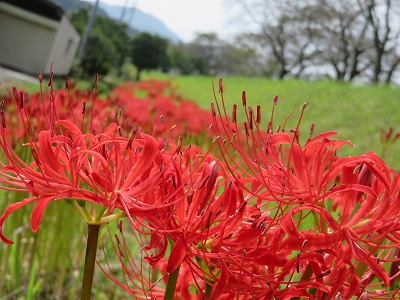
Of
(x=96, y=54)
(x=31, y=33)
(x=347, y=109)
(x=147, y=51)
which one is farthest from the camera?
(x=147, y=51)

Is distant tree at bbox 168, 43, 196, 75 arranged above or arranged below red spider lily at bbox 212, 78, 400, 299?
above

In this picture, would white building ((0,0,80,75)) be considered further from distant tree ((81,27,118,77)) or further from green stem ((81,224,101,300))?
green stem ((81,224,101,300))

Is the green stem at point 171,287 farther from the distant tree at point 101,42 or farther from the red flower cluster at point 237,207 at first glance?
the distant tree at point 101,42

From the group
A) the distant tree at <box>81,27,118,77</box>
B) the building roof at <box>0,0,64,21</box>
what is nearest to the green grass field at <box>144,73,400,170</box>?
the distant tree at <box>81,27,118,77</box>

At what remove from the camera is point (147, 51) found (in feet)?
116

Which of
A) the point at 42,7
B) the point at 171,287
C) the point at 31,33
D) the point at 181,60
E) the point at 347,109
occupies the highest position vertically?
the point at 181,60

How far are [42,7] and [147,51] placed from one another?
397 inches

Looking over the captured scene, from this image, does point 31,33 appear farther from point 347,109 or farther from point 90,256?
point 90,256

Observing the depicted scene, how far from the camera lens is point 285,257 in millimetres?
861

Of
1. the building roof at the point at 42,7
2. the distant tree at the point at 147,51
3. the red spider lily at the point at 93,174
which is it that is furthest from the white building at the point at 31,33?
the red spider lily at the point at 93,174

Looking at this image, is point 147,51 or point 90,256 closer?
point 90,256

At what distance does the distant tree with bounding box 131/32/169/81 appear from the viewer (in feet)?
116

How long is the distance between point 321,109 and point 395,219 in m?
8.58

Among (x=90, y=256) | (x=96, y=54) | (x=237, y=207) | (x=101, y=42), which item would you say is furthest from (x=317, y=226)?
(x=101, y=42)
